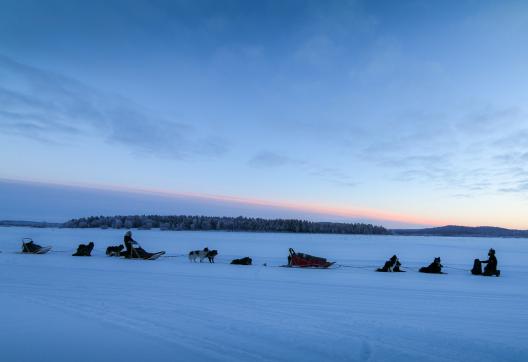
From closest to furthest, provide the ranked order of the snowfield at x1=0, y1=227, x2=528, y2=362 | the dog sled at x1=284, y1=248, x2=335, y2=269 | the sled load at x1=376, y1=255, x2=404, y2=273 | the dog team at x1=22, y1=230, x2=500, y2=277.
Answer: the snowfield at x1=0, y1=227, x2=528, y2=362, the dog team at x1=22, y1=230, x2=500, y2=277, the sled load at x1=376, y1=255, x2=404, y2=273, the dog sled at x1=284, y1=248, x2=335, y2=269

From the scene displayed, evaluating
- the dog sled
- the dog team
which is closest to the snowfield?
the dog team

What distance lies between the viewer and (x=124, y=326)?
534 centimetres

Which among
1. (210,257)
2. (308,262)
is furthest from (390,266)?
(210,257)

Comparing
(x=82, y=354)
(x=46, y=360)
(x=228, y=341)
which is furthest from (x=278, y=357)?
(x=46, y=360)

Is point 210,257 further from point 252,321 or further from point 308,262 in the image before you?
point 252,321

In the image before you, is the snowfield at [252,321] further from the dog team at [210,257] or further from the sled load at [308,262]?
the sled load at [308,262]

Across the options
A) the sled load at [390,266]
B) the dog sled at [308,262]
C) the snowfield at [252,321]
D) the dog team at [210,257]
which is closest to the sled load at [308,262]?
the dog sled at [308,262]

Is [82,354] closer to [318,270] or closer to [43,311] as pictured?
[43,311]

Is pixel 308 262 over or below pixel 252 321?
over

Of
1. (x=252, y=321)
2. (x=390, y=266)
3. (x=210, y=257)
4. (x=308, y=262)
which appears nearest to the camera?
(x=252, y=321)

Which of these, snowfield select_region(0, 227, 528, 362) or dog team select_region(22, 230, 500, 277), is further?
→ dog team select_region(22, 230, 500, 277)

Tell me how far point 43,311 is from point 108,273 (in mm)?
4961

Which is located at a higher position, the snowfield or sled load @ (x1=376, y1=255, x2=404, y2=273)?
sled load @ (x1=376, y1=255, x2=404, y2=273)

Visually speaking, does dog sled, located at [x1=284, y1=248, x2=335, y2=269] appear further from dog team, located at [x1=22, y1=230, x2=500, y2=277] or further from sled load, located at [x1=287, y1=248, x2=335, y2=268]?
dog team, located at [x1=22, y1=230, x2=500, y2=277]
